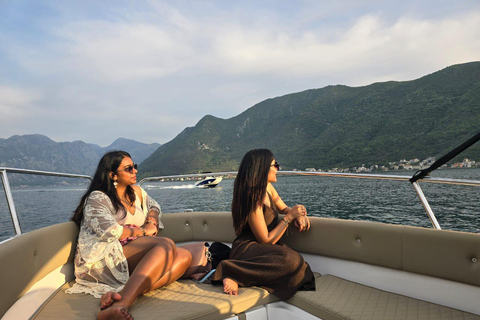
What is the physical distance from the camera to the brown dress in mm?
1678

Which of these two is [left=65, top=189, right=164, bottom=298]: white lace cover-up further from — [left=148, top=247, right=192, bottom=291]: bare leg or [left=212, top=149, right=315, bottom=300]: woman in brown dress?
[left=212, top=149, right=315, bottom=300]: woman in brown dress

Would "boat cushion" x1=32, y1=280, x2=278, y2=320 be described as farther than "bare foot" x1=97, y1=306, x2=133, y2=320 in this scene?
Yes

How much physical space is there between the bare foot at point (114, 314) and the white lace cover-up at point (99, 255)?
0.38 m

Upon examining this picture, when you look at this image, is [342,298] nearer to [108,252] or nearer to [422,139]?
[108,252]

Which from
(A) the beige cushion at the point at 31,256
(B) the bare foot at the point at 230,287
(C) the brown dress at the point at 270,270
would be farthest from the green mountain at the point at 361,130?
(A) the beige cushion at the point at 31,256

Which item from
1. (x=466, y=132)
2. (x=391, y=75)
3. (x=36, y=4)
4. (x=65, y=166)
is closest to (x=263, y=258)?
(x=36, y=4)

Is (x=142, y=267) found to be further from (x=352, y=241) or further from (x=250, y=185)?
(x=352, y=241)

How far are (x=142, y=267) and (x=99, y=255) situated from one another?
31cm

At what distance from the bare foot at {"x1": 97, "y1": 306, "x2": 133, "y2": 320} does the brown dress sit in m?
0.58

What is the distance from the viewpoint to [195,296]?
63.7 inches

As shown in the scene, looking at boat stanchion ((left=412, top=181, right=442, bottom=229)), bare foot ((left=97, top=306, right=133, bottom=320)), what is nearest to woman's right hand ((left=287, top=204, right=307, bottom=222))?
boat stanchion ((left=412, top=181, right=442, bottom=229))

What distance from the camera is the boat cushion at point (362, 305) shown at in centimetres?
133

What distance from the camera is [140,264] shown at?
1.63m

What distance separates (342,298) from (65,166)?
93559 mm
